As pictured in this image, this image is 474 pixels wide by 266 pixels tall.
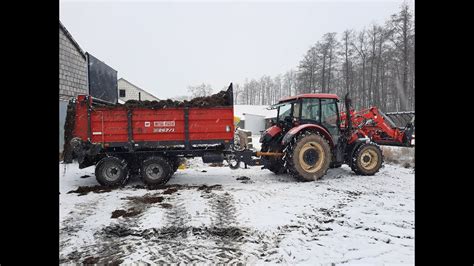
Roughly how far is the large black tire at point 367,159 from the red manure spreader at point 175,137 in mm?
472

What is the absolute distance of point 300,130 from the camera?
6520mm

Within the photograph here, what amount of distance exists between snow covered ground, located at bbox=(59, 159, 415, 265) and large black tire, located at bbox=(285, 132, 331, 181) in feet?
0.97

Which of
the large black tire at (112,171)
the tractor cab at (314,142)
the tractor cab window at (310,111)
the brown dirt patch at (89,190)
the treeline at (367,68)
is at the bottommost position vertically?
the brown dirt patch at (89,190)

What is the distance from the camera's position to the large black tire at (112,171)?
19.8ft

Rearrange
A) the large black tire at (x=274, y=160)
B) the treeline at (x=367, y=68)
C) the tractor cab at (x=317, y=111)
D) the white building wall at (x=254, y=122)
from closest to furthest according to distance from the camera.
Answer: the tractor cab at (x=317, y=111) → the large black tire at (x=274, y=160) → the treeline at (x=367, y=68) → the white building wall at (x=254, y=122)

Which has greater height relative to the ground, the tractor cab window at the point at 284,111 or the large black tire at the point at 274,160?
the tractor cab window at the point at 284,111

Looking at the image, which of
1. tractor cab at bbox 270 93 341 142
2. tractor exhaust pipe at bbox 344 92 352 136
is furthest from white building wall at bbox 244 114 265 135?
tractor cab at bbox 270 93 341 142

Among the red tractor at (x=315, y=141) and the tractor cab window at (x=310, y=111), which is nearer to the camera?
the red tractor at (x=315, y=141)

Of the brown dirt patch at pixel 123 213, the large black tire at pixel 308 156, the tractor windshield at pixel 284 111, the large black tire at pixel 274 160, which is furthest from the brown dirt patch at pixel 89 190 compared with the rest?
the tractor windshield at pixel 284 111

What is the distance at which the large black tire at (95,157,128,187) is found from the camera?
→ 19.8 ft

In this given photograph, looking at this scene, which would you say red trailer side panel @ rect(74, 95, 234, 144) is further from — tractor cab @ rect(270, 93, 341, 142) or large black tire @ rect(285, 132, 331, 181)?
tractor cab @ rect(270, 93, 341, 142)

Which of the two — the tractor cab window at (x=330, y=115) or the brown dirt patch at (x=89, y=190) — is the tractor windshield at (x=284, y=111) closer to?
the tractor cab window at (x=330, y=115)
